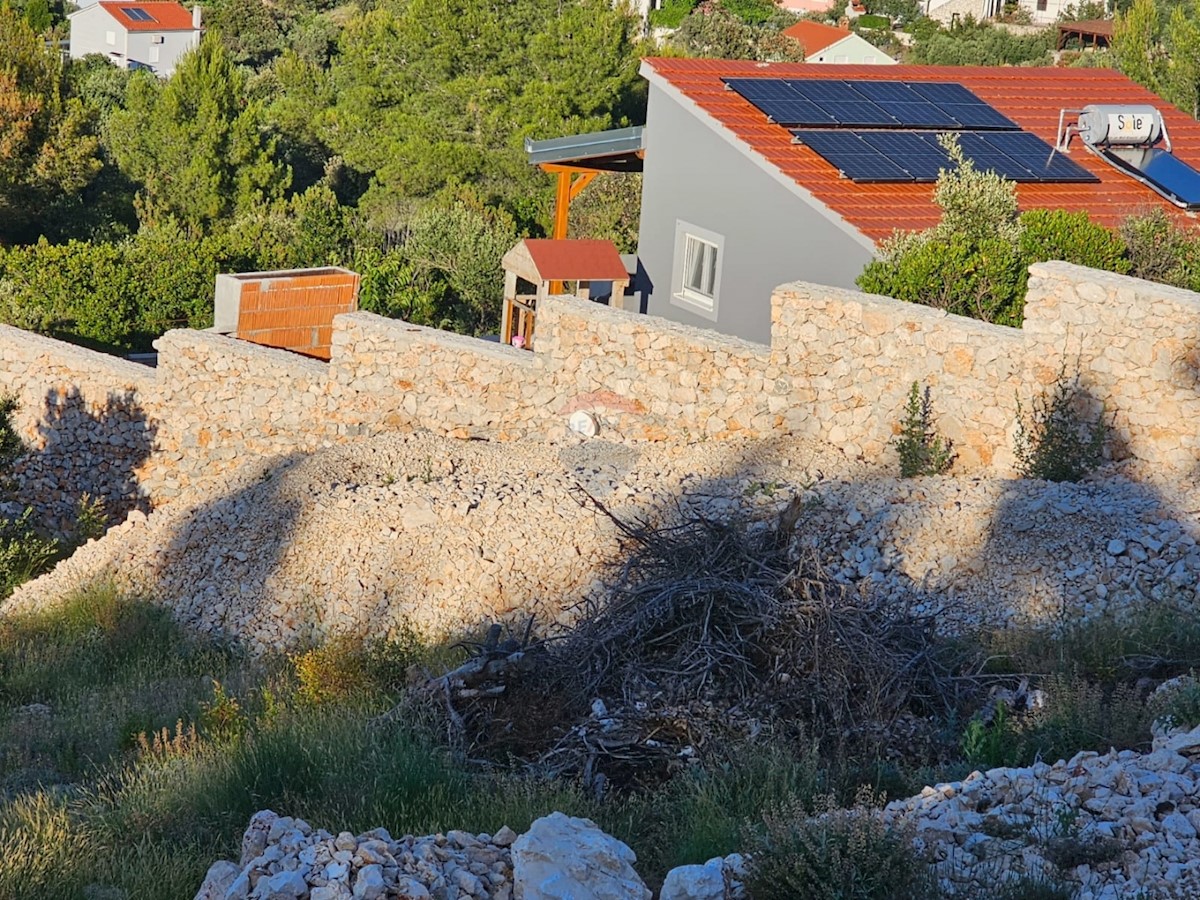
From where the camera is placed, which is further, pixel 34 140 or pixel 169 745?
pixel 34 140

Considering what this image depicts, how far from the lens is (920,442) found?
12.6 metres

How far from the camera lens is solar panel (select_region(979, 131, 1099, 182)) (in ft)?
62.7

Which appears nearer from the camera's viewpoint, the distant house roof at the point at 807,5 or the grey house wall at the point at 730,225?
the grey house wall at the point at 730,225

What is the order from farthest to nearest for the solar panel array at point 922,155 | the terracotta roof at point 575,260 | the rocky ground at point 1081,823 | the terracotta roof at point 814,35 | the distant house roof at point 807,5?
the distant house roof at point 807,5 → the terracotta roof at point 814,35 → the terracotta roof at point 575,260 → the solar panel array at point 922,155 → the rocky ground at point 1081,823

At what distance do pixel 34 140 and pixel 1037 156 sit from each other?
62.2ft

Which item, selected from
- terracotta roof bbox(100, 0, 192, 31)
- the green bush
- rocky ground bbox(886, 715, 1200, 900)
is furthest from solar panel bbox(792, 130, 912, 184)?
the green bush

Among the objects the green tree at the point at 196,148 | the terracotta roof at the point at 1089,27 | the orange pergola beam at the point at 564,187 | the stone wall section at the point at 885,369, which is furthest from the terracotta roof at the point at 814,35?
the stone wall section at the point at 885,369

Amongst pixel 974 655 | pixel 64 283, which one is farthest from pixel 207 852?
pixel 64 283

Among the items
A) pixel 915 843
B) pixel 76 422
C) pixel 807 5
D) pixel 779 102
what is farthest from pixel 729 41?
pixel 915 843

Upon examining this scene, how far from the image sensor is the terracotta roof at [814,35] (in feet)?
179

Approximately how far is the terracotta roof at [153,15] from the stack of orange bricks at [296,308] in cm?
3842

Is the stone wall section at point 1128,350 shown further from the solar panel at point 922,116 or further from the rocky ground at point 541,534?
the solar panel at point 922,116

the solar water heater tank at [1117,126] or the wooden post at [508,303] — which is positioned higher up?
the solar water heater tank at [1117,126]

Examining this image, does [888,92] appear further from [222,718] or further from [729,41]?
[729,41]
